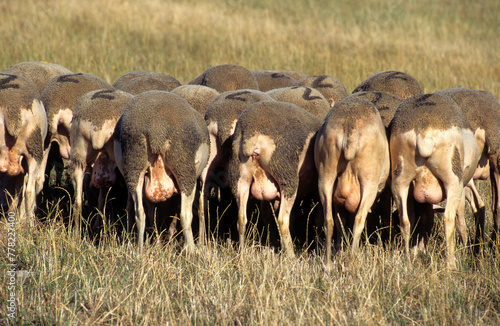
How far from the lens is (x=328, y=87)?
8.31 metres

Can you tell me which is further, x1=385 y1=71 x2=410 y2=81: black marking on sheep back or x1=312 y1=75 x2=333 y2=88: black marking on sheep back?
x1=312 y1=75 x2=333 y2=88: black marking on sheep back

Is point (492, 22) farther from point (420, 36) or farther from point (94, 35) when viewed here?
point (94, 35)

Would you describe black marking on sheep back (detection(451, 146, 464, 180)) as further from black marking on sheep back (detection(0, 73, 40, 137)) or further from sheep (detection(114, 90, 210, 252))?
black marking on sheep back (detection(0, 73, 40, 137))

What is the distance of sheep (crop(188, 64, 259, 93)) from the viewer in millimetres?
→ 7715

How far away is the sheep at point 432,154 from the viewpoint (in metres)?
4.96

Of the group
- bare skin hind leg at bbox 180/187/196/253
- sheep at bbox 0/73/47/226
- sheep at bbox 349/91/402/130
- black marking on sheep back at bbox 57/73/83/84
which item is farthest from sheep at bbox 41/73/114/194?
sheep at bbox 349/91/402/130

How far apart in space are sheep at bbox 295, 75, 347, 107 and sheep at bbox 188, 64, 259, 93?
Result: 1108 millimetres

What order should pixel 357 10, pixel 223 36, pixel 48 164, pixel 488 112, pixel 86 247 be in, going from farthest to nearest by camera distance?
pixel 357 10
pixel 223 36
pixel 48 164
pixel 488 112
pixel 86 247

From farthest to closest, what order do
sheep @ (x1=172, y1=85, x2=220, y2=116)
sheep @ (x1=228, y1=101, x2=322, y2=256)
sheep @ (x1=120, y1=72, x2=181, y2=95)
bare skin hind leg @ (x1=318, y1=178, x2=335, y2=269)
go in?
1. sheep @ (x1=120, y1=72, x2=181, y2=95)
2. sheep @ (x1=172, y1=85, x2=220, y2=116)
3. sheep @ (x1=228, y1=101, x2=322, y2=256)
4. bare skin hind leg @ (x1=318, y1=178, x2=335, y2=269)

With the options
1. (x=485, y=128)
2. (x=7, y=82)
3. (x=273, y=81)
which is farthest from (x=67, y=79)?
(x=485, y=128)

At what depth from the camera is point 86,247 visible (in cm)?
534

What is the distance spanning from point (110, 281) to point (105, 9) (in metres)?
14.3

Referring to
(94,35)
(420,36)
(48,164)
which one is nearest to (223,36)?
(94,35)

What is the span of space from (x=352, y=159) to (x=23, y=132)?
3.58 meters
